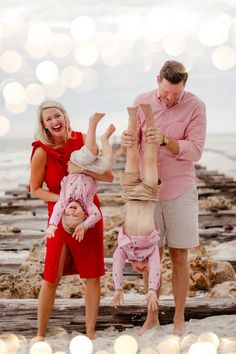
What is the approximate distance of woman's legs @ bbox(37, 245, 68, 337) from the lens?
200 inches

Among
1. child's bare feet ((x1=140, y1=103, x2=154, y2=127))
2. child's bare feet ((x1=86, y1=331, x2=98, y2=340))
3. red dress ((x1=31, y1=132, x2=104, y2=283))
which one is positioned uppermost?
child's bare feet ((x1=140, y1=103, x2=154, y2=127))

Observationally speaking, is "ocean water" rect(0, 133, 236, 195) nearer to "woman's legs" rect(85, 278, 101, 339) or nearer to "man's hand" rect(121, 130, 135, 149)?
"woman's legs" rect(85, 278, 101, 339)

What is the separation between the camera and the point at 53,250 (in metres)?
5.03

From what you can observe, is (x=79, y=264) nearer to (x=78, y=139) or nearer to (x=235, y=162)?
(x=78, y=139)

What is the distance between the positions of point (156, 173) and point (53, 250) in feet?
2.88

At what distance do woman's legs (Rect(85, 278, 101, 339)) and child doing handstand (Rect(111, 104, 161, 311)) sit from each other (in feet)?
1.07

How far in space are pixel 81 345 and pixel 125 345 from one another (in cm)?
30

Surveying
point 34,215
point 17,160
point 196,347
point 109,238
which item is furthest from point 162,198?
point 17,160

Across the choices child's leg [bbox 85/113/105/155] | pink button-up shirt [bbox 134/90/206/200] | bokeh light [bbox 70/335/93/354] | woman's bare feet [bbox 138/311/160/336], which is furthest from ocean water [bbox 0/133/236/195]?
child's leg [bbox 85/113/105/155]

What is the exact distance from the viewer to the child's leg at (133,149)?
15.9 ft

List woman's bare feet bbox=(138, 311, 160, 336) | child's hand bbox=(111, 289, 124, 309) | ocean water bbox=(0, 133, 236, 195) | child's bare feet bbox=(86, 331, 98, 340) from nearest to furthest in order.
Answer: child's hand bbox=(111, 289, 124, 309) → child's bare feet bbox=(86, 331, 98, 340) → woman's bare feet bbox=(138, 311, 160, 336) → ocean water bbox=(0, 133, 236, 195)

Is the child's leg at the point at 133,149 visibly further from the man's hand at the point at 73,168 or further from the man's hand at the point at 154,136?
the man's hand at the point at 73,168

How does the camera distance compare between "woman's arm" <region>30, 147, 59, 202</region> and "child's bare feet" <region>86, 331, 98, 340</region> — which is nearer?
"woman's arm" <region>30, 147, 59, 202</region>

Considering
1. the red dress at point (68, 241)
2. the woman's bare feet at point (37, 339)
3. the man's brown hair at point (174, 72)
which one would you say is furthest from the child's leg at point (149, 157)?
the woman's bare feet at point (37, 339)
